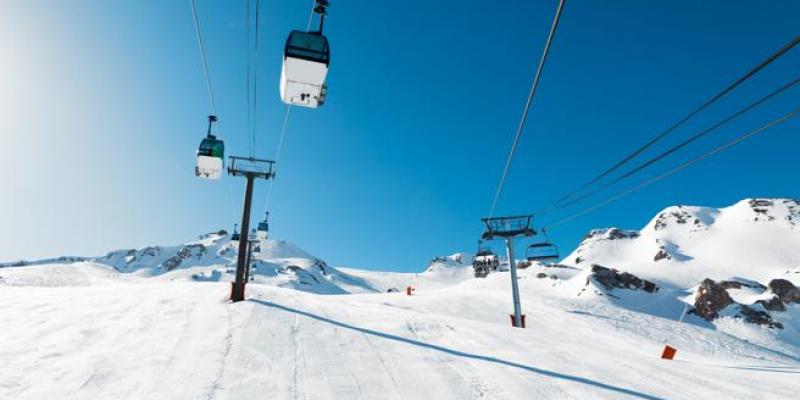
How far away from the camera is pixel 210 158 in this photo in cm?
1520

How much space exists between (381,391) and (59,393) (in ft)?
13.2

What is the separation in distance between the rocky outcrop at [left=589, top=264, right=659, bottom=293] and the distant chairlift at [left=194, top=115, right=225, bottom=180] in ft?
313

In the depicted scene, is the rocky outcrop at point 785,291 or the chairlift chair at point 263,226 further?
the rocky outcrop at point 785,291

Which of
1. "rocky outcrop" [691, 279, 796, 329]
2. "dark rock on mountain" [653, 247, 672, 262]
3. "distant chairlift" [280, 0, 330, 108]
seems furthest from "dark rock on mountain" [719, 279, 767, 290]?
"distant chairlift" [280, 0, 330, 108]

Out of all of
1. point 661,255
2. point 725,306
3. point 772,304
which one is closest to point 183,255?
point 725,306

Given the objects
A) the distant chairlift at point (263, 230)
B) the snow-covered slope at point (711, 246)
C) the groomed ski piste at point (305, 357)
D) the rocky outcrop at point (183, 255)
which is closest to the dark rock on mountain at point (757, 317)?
the snow-covered slope at point (711, 246)

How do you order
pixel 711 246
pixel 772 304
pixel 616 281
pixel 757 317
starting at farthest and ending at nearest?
pixel 711 246 → pixel 772 304 → pixel 616 281 → pixel 757 317

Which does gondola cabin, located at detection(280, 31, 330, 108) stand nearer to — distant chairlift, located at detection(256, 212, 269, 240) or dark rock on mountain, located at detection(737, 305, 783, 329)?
distant chairlift, located at detection(256, 212, 269, 240)

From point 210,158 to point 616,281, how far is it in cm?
10455

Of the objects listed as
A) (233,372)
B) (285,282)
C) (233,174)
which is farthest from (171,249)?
(233,372)

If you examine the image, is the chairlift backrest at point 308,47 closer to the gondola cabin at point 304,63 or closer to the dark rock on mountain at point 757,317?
the gondola cabin at point 304,63

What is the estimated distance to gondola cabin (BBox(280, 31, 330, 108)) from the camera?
25.6ft

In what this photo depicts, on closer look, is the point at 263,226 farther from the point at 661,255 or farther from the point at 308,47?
the point at 661,255

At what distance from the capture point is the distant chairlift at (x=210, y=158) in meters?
15.2
